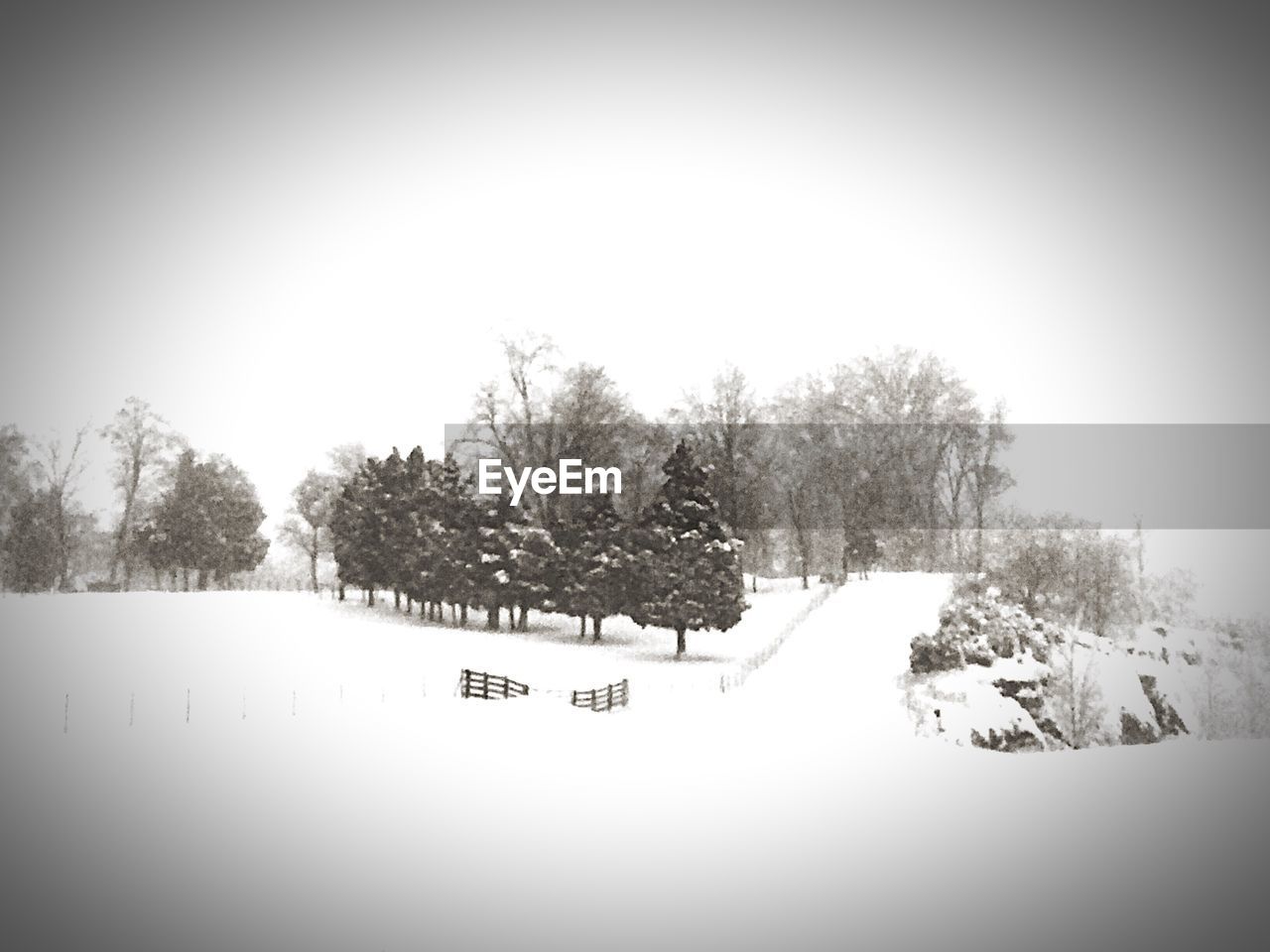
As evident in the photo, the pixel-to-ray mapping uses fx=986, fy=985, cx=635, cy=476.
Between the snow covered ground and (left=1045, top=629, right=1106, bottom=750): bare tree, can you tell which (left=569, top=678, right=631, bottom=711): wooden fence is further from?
(left=1045, top=629, right=1106, bottom=750): bare tree

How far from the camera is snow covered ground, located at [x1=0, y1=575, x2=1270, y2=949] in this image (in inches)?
634

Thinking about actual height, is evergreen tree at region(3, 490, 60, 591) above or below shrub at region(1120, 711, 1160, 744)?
above

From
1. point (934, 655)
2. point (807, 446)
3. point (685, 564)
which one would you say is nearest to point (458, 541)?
point (685, 564)

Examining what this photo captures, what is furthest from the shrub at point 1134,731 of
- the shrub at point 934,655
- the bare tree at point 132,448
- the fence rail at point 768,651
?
the bare tree at point 132,448

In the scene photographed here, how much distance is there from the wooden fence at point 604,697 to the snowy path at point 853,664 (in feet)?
13.1

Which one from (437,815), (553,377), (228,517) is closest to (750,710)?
(437,815)

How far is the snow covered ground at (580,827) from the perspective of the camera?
52.8 ft

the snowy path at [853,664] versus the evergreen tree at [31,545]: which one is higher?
the evergreen tree at [31,545]

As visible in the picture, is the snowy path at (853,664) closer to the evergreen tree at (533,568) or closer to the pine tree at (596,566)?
the pine tree at (596,566)

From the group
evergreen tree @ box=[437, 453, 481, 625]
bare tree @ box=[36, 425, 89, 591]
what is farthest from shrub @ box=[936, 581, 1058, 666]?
bare tree @ box=[36, 425, 89, 591]

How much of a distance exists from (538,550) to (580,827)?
25508 millimetres

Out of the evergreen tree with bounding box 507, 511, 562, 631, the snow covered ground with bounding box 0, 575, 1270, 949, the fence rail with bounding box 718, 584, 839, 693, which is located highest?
the evergreen tree with bounding box 507, 511, 562, 631

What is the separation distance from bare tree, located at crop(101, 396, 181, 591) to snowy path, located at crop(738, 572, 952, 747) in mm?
43212

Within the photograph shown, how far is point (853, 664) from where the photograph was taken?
36.5 meters
